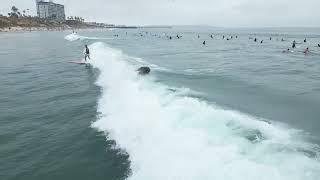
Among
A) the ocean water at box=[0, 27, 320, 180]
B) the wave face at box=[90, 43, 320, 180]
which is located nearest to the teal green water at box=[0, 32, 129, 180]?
the ocean water at box=[0, 27, 320, 180]

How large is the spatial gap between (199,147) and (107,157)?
4002 millimetres

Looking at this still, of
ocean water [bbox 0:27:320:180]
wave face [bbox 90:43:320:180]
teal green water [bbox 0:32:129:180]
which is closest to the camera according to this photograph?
wave face [bbox 90:43:320:180]

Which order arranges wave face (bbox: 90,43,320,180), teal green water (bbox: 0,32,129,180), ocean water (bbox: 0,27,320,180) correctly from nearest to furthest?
wave face (bbox: 90,43,320,180), ocean water (bbox: 0,27,320,180), teal green water (bbox: 0,32,129,180)

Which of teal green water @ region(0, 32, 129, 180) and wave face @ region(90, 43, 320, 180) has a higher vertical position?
wave face @ region(90, 43, 320, 180)

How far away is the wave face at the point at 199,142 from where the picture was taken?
12.4m

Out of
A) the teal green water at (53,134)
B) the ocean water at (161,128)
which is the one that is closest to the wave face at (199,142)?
the ocean water at (161,128)

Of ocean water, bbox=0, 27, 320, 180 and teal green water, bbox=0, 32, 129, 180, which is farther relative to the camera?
teal green water, bbox=0, 32, 129, 180

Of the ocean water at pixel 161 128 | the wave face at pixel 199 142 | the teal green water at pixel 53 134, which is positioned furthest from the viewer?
the teal green water at pixel 53 134

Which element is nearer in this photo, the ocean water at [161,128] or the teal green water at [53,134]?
the ocean water at [161,128]

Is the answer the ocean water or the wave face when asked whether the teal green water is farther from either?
the wave face

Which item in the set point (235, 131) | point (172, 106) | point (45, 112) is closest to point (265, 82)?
point (172, 106)

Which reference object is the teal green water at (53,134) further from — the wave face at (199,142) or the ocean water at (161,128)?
the wave face at (199,142)

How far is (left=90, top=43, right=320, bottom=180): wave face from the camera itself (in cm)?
1244

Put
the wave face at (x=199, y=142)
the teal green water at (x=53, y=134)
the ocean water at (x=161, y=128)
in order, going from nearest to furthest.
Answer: the wave face at (x=199, y=142) → the ocean water at (x=161, y=128) → the teal green water at (x=53, y=134)
